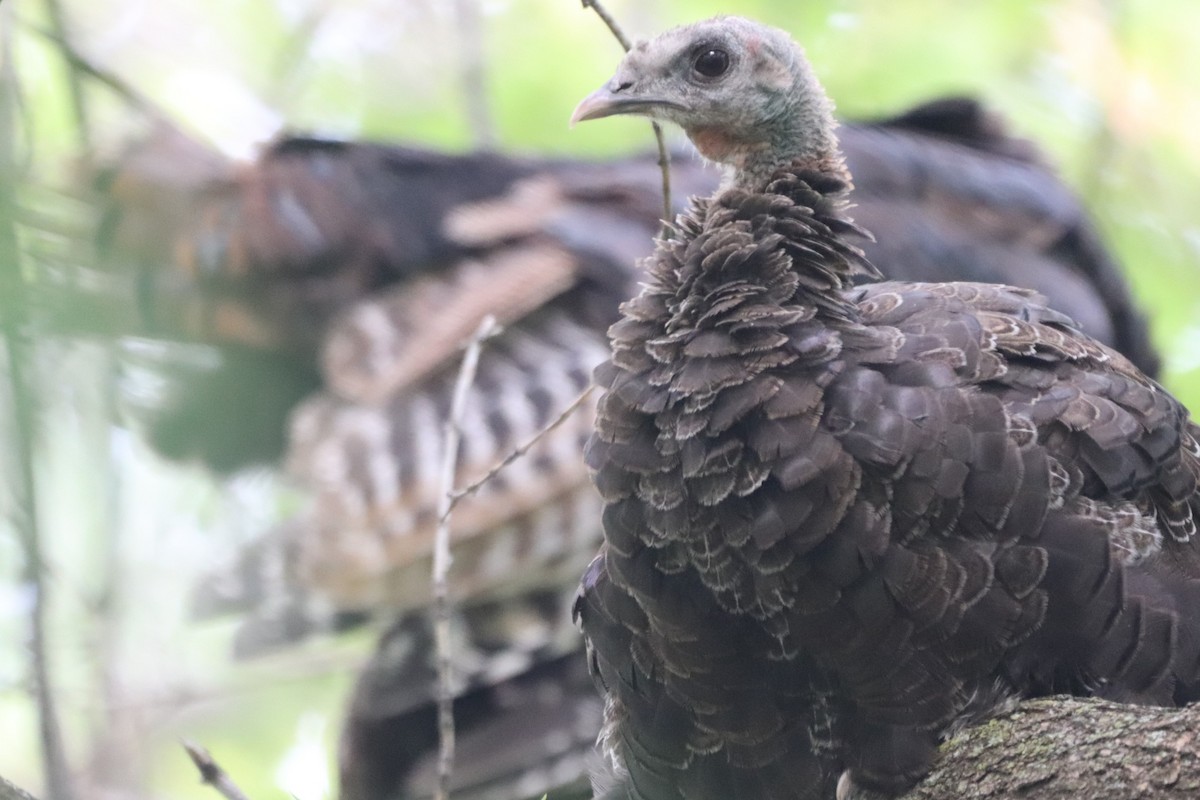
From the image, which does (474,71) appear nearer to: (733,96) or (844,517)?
(733,96)

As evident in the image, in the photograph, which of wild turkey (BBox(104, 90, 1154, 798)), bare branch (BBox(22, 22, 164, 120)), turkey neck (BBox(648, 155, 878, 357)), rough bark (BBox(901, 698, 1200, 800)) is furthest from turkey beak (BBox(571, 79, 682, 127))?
wild turkey (BBox(104, 90, 1154, 798))

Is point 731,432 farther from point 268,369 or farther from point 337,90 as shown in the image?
point 337,90

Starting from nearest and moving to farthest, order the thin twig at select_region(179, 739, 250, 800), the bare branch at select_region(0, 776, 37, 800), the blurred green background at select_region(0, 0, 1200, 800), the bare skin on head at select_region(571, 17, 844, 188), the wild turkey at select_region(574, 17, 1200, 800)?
the bare branch at select_region(0, 776, 37, 800)
the thin twig at select_region(179, 739, 250, 800)
the wild turkey at select_region(574, 17, 1200, 800)
the bare skin on head at select_region(571, 17, 844, 188)
the blurred green background at select_region(0, 0, 1200, 800)

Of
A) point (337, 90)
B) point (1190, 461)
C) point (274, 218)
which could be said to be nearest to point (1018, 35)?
point (337, 90)

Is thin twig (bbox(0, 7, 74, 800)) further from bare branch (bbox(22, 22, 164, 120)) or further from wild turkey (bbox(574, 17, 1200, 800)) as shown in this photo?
wild turkey (bbox(574, 17, 1200, 800))

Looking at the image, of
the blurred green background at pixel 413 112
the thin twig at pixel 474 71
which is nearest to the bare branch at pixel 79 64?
the blurred green background at pixel 413 112

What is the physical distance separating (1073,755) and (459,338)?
3491 mm

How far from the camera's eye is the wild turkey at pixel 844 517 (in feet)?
8.93

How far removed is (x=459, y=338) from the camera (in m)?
5.48

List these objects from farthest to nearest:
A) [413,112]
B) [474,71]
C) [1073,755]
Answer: [413,112] < [474,71] < [1073,755]

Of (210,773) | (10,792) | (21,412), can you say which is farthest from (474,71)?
(10,792)

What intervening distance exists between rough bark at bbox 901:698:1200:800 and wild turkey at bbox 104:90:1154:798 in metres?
2.61

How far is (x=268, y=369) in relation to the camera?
4996 mm

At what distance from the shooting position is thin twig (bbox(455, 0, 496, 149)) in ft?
18.8
